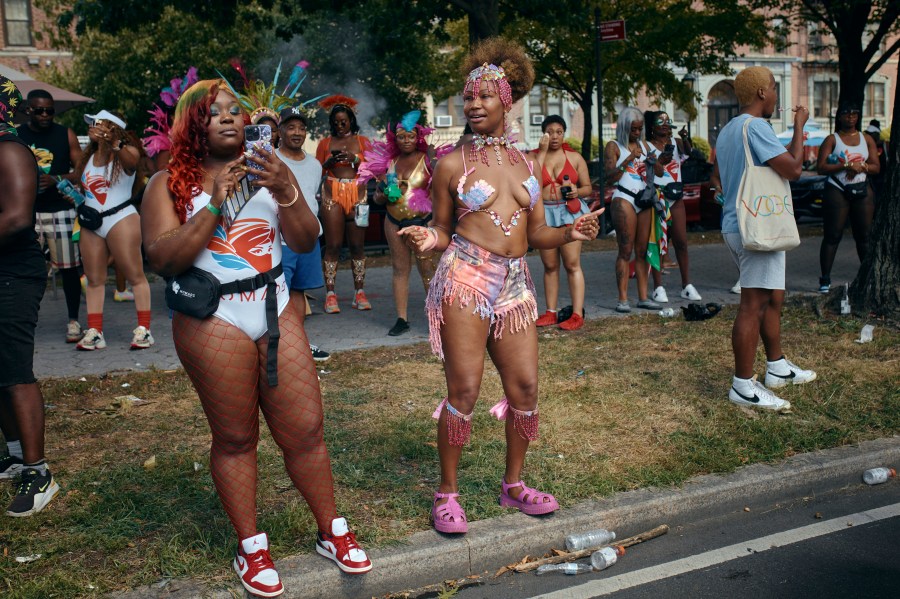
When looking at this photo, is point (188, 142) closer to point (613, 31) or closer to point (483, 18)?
point (483, 18)

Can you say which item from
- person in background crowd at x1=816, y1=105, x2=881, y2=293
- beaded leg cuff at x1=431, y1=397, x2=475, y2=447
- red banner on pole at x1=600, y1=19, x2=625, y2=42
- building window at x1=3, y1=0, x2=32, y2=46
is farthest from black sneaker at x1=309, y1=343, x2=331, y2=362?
building window at x1=3, y1=0, x2=32, y2=46

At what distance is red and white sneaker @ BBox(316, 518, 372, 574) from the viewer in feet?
11.9

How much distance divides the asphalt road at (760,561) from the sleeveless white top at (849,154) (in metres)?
5.76

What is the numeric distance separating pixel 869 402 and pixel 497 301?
302cm

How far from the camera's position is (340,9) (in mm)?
14438

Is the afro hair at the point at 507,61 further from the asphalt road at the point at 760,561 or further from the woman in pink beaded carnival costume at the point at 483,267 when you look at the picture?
the asphalt road at the point at 760,561

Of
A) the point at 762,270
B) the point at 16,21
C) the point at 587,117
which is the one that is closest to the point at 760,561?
the point at 762,270

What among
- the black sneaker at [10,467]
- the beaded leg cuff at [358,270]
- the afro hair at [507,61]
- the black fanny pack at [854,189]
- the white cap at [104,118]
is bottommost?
the black sneaker at [10,467]

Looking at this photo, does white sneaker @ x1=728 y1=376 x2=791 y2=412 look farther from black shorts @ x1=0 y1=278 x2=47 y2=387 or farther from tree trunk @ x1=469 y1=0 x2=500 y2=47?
tree trunk @ x1=469 y1=0 x2=500 y2=47

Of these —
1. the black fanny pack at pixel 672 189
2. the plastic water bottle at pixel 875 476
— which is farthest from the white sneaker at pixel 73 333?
the plastic water bottle at pixel 875 476

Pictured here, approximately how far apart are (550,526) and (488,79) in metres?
2.06

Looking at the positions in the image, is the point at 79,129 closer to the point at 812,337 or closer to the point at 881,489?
the point at 812,337

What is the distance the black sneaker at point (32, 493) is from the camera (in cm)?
429

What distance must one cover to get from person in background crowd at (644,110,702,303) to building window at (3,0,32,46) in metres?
32.4
